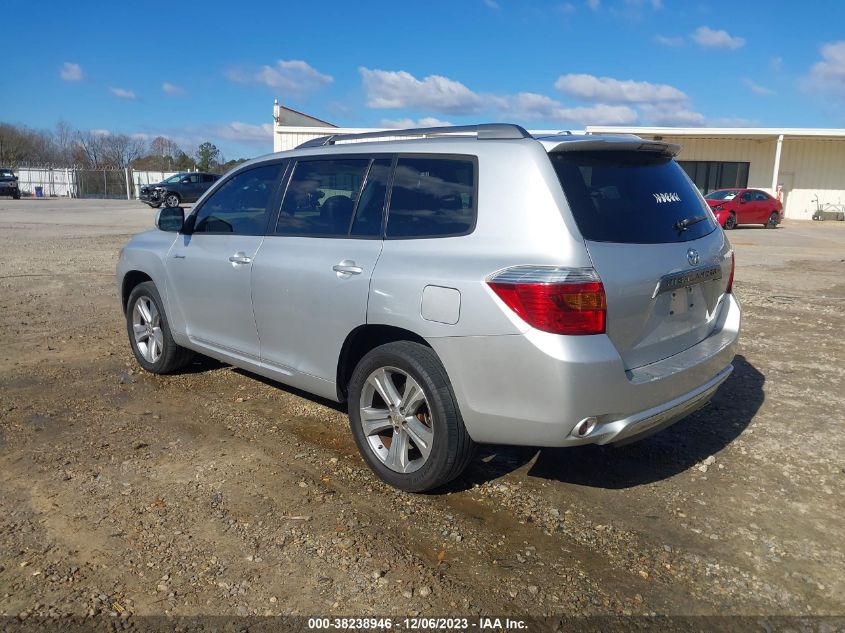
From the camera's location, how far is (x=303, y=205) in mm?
4223

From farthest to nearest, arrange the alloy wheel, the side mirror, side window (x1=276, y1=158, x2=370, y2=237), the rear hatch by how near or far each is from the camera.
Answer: the alloy wheel → the side mirror → side window (x1=276, y1=158, x2=370, y2=237) → the rear hatch

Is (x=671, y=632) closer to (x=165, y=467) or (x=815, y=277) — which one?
(x=165, y=467)

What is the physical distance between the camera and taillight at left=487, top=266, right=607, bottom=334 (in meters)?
2.90

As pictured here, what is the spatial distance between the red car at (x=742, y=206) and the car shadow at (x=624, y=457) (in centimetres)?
2304

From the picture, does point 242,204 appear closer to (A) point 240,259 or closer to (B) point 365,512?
(A) point 240,259

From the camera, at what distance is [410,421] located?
137 inches

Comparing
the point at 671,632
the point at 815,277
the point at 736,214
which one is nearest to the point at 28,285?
the point at 671,632

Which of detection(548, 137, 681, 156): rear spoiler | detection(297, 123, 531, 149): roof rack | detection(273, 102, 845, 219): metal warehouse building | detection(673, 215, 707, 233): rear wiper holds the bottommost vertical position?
detection(673, 215, 707, 233): rear wiper

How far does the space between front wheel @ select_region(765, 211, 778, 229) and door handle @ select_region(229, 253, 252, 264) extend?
27869 mm

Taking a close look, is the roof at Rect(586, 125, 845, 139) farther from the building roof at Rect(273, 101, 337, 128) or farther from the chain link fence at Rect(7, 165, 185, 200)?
the chain link fence at Rect(7, 165, 185, 200)

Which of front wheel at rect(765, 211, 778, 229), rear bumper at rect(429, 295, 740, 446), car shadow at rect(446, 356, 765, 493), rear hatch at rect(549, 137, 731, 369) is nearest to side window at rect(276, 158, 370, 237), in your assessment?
rear bumper at rect(429, 295, 740, 446)

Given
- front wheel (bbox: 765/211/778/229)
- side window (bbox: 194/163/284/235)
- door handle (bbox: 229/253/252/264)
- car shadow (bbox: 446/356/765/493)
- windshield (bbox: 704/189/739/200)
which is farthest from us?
front wheel (bbox: 765/211/778/229)

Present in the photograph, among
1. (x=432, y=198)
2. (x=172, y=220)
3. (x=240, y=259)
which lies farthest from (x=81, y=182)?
(x=432, y=198)

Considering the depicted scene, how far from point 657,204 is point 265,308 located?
242 centimetres
